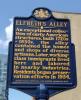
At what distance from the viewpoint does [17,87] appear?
15039 millimetres

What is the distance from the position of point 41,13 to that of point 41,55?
1.85m

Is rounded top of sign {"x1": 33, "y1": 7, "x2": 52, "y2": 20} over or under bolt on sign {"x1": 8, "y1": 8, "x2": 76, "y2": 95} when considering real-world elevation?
over

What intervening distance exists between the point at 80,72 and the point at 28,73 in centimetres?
3852

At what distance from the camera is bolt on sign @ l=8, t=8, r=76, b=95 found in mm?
15055

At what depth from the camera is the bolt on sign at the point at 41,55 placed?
49.4 feet

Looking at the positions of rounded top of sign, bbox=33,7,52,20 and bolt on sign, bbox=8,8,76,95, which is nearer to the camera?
bolt on sign, bbox=8,8,76,95

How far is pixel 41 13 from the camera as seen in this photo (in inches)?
640

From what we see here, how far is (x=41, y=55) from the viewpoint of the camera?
15328 mm

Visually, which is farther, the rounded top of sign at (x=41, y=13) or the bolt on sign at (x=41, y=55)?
the rounded top of sign at (x=41, y=13)

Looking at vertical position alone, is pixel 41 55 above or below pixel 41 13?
below

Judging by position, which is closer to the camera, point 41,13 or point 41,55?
point 41,55

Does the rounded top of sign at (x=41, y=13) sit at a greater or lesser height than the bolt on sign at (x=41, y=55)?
greater

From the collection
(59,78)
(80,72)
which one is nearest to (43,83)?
(59,78)

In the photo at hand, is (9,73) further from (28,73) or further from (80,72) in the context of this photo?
(80,72)
